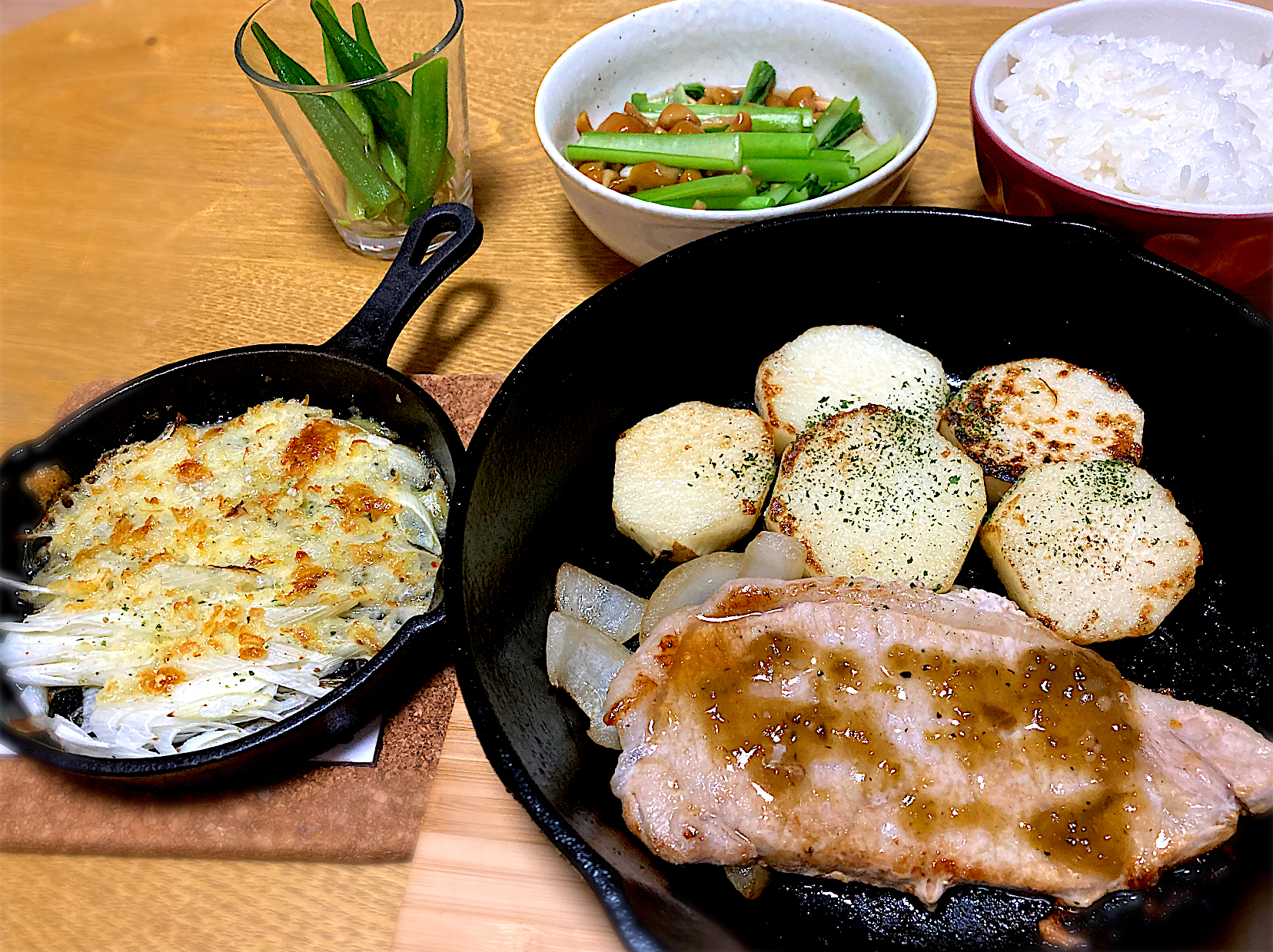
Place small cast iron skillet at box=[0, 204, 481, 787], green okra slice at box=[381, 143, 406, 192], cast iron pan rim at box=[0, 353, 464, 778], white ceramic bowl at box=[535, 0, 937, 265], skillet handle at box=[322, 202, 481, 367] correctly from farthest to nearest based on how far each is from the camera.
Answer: green okra slice at box=[381, 143, 406, 192] → white ceramic bowl at box=[535, 0, 937, 265] → skillet handle at box=[322, 202, 481, 367] → small cast iron skillet at box=[0, 204, 481, 787] → cast iron pan rim at box=[0, 353, 464, 778]

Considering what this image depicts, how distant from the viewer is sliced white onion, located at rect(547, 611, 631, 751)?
1383mm

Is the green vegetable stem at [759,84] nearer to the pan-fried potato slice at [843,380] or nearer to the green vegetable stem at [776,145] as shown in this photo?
the green vegetable stem at [776,145]

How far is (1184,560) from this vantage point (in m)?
1.47

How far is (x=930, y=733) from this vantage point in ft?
3.92

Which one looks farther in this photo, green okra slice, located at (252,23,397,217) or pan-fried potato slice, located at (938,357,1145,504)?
green okra slice, located at (252,23,397,217)

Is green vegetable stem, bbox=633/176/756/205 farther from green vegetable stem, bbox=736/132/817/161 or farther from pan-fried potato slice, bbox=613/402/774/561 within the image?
pan-fried potato slice, bbox=613/402/774/561

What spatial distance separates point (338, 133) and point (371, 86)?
5.6 inches

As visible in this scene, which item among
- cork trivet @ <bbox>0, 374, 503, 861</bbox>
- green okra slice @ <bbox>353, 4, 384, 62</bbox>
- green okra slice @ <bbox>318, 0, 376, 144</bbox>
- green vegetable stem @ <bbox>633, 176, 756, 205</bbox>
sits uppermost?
green okra slice @ <bbox>353, 4, 384, 62</bbox>

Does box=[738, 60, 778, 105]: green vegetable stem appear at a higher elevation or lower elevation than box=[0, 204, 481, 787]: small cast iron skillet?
higher

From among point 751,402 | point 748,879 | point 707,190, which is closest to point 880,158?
point 707,190

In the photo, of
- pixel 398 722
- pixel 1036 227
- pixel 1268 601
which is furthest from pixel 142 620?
pixel 1268 601

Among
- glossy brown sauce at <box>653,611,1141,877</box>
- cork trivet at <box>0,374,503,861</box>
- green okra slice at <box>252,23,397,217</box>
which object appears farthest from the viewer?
green okra slice at <box>252,23,397,217</box>

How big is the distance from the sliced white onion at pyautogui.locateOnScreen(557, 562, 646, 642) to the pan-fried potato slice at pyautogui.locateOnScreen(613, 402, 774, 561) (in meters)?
0.13

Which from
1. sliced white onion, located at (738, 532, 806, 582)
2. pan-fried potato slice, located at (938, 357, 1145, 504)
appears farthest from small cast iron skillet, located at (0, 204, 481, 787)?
pan-fried potato slice, located at (938, 357, 1145, 504)
